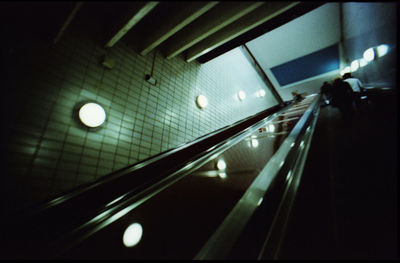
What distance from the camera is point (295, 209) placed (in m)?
1.39

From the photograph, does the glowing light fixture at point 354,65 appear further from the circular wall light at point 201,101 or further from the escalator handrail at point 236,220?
the escalator handrail at point 236,220

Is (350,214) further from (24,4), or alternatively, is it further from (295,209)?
(24,4)

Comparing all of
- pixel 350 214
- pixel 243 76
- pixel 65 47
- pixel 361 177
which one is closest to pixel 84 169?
pixel 65 47

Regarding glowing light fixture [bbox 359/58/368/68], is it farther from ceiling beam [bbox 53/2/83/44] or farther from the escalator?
ceiling beam [bbox 53/2/83/44]

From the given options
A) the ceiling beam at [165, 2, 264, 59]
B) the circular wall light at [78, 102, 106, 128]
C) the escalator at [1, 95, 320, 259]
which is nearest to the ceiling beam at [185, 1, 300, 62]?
the ceiling beam at [165, 2, 264, 59]

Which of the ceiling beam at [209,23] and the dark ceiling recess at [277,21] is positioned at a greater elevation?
the dark ceiling recess at [277,21]

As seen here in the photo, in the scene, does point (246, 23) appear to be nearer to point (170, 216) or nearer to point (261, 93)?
point (170, 216)

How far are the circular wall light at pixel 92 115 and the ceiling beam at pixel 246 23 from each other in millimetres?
2344

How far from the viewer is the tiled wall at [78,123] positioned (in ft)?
6.40

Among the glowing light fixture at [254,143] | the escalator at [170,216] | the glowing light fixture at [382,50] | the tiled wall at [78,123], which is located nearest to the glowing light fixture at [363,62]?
the glowing light fixture at [382,50]

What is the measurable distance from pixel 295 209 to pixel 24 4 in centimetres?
367

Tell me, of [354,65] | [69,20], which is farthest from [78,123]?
[354,65]

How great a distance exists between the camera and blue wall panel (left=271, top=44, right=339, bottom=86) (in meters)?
7.26

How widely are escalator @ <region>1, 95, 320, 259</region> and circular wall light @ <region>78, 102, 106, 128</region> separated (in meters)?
0.80
